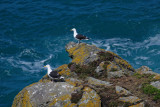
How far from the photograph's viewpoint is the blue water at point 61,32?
2821cm

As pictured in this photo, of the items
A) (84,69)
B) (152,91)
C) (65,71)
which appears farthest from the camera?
(65,71)

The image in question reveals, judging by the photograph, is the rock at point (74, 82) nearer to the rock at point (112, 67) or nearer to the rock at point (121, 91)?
the rock at point (121, 91)

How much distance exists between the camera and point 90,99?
10953mm

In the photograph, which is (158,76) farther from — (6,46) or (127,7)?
(127,7)

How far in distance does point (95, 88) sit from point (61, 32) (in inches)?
888

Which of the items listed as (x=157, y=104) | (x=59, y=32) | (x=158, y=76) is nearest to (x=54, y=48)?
(x=59, y=32)

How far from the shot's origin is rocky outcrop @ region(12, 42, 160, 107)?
36.2 feet

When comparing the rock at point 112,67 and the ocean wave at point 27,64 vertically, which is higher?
the rock at point 112,67

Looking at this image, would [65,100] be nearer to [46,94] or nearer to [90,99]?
[46,94]

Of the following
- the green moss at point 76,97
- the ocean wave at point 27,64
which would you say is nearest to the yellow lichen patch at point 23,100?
the green moss at point 76,97

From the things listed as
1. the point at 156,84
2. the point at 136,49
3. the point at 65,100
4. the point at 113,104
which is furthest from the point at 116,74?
the point at 136,49

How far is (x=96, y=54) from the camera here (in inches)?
639

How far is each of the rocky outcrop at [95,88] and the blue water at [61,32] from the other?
39.2 feet

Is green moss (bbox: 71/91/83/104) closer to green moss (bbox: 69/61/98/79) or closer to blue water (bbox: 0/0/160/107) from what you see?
green moss (bbox: 69/61/98/79)
